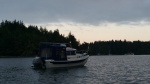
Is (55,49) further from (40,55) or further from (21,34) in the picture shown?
(21,34)

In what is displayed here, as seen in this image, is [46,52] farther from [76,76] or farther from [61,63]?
[76,76]

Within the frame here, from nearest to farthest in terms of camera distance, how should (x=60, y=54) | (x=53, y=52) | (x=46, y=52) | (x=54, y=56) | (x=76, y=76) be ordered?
(x=76, y=76) → (x=54, y=56) → (x=53, y=52) → (x=60, y=54) → (x=46, y=52)

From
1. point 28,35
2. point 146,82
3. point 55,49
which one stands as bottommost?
point 146,82

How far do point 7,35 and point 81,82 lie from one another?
150 m

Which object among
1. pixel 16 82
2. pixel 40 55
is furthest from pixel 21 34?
pixel 16 82

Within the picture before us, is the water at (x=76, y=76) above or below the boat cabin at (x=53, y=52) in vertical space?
below

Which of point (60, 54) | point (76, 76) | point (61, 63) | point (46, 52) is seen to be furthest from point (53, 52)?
point (76, 76)

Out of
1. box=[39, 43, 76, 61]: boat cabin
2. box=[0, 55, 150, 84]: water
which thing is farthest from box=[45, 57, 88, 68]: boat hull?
box=[0, 55, 150, 84]: water

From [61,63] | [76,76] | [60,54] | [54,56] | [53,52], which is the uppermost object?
[53,52]

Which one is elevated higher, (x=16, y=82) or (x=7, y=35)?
(x=7, y=35)

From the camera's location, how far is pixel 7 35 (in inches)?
7603

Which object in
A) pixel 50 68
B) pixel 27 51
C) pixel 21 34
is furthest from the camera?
pixel 21 34

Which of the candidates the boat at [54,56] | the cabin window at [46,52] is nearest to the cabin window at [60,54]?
the boat at [54,56]

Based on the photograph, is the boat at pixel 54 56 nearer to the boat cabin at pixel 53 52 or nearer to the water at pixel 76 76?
the boat cabin at pixel 53 52
